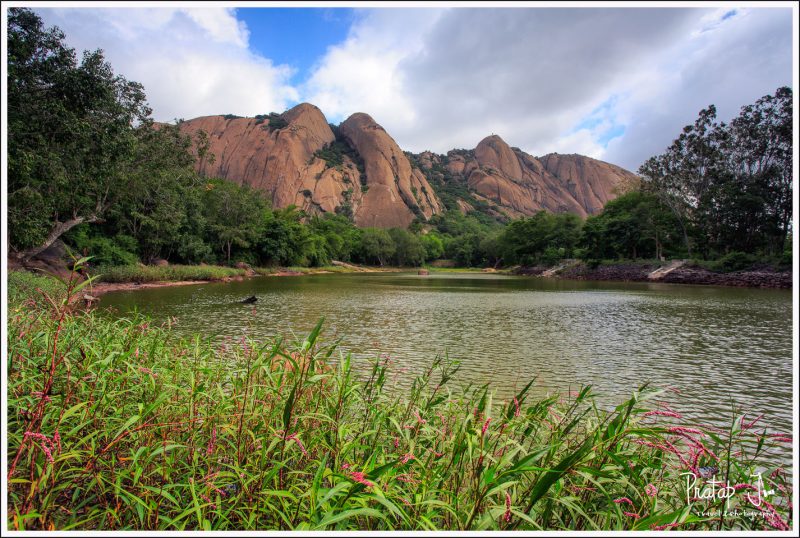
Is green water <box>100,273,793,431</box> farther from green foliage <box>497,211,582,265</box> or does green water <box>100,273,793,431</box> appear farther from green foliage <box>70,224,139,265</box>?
green foliage <box>497,211,582,265</box>

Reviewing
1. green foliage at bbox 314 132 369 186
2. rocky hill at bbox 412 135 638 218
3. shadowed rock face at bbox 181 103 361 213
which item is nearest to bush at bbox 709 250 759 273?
shadowed rock face at bbox 181 103 361 213

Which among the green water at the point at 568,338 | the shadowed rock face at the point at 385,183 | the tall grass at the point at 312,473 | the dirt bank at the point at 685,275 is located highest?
the shadowed rock face at the point at 385,183

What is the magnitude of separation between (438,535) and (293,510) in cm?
99

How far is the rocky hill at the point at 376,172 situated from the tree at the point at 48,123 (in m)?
61.7

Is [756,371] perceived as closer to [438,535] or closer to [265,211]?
[438,535]

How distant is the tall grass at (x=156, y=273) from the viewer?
75.3 feet

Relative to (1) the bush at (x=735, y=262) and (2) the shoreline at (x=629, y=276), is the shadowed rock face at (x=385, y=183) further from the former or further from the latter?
(1) the bush at (x=735, y=262)

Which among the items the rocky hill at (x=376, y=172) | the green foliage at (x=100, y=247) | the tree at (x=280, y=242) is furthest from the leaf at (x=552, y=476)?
the rocky hill at (x=376, y=172)

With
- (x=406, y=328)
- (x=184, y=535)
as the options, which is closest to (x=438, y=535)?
(x=184, y=535)

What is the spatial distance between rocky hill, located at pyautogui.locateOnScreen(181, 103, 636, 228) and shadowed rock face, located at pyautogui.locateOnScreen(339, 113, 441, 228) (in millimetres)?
245

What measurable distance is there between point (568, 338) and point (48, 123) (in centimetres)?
1786

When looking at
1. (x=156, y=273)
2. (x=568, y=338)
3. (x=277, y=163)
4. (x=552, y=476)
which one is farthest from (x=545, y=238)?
(x=552, y=476)

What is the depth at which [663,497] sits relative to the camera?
2600 millimetres

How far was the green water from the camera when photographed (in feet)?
20.6
